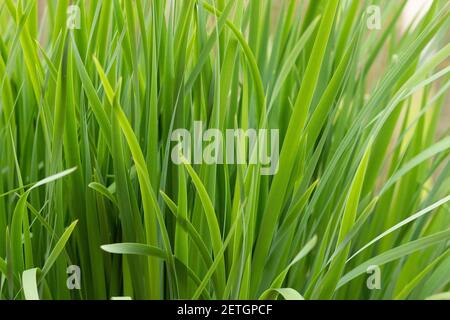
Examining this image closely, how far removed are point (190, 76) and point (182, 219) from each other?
110 millimetres

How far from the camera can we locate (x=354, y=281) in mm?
593

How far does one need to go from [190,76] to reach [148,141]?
0.19ft

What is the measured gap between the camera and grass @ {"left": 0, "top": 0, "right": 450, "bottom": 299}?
47cm

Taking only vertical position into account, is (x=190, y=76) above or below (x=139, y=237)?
above

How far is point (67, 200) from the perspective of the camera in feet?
1.75

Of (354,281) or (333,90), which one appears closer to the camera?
(333,90)

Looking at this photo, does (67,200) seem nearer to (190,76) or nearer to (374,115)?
(190,76)

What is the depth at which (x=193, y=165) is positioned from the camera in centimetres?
52

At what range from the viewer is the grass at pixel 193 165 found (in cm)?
47
